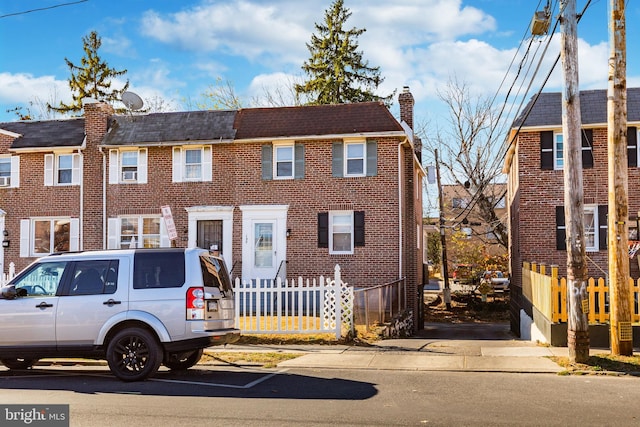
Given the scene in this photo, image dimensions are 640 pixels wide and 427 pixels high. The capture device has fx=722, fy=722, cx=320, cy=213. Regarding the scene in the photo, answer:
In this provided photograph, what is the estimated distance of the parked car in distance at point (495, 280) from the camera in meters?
41.9

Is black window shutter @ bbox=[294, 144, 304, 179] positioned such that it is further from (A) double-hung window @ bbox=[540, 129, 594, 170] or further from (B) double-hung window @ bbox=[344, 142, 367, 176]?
(A) double-hung window @ bbox=[540, 129, 594, 170]

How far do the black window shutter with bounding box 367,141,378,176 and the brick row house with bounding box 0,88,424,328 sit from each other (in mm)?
36

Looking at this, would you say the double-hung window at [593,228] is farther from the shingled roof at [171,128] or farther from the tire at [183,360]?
the tire at [183,360]

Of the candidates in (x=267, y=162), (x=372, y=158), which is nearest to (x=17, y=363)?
(x=267, y=162)

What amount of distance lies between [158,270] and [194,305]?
2.72ft

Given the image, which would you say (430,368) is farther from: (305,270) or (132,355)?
(305,270)

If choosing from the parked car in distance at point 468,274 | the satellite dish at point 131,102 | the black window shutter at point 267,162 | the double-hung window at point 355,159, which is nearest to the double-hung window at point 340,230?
the double-hung window at point 355,159

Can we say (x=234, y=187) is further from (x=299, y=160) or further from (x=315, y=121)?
(x=315, y=121)

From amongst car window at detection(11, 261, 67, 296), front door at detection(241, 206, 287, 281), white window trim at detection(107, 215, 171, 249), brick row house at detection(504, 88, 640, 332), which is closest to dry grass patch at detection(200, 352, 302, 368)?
car window at detection(11, 261, 67, 296)

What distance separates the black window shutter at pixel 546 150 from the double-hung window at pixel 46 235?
16952mm

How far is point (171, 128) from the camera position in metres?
26.6

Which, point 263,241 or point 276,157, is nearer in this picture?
point 263,241

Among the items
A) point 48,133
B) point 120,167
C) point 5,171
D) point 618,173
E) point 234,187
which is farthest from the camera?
point 5,171

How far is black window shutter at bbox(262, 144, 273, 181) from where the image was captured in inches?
1003
